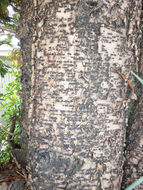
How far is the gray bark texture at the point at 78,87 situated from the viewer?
2.07 ft

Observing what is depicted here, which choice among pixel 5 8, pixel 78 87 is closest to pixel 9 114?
pixel 5 8

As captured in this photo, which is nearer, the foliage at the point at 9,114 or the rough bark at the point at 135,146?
the rough bark at the point at 135,146

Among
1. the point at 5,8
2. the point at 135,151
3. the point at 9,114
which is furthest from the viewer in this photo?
the point at 9,114

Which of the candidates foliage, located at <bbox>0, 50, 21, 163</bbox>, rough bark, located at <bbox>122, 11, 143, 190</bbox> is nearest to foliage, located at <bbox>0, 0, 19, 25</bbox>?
foliage, located at <bbox>0, 50, 21, 163</bbox>

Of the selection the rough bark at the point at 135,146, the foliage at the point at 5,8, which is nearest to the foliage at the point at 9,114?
the foliage at the point at 5,8

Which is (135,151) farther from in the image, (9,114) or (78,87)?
(9,114)

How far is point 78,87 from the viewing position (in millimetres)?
641

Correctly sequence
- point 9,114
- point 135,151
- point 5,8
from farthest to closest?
1. point 9,114
2. point 5,8
3. point 135,151

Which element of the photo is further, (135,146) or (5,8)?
(5,8)

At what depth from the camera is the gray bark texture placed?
0.63 m

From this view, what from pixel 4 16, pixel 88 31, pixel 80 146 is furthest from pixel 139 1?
pixel 4 16

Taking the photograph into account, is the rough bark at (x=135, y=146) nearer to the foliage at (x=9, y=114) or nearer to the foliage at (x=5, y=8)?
the foliage at (x=9, y=114)

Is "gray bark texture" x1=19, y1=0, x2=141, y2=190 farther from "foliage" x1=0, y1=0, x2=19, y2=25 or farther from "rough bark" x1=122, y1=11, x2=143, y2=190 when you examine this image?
"foliage" x1=0, y1=0, x2=19, y2=25

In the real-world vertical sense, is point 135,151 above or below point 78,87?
below
